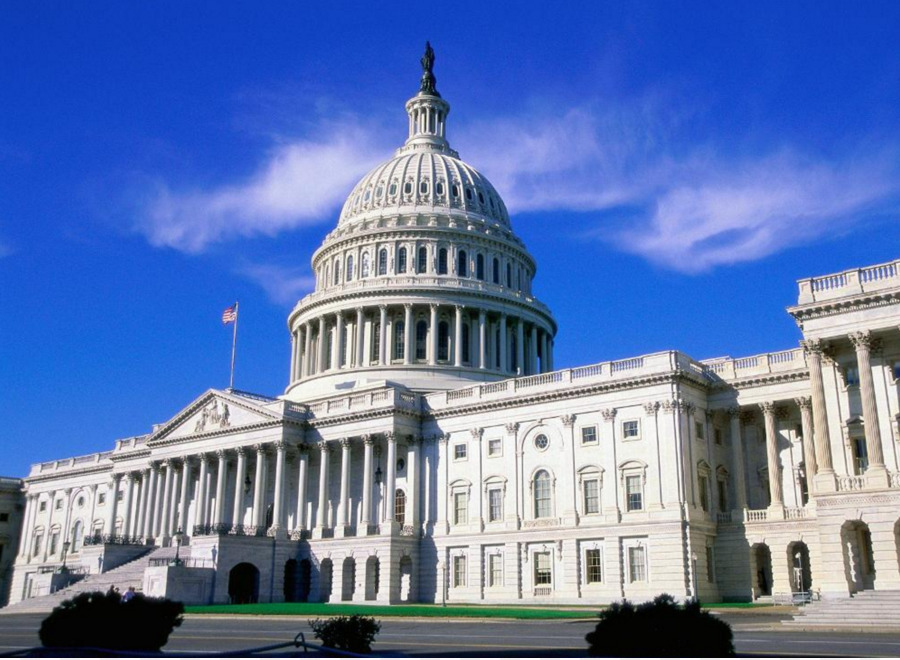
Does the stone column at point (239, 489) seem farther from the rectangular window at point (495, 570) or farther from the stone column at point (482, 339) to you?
the stone column at point (482, 339)

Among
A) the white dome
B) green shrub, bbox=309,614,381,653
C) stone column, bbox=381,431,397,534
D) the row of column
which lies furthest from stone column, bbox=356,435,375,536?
green shrub, bbox=309,614,381,653

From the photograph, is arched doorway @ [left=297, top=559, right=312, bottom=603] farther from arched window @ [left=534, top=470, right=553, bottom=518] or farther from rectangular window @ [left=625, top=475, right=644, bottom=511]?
rectangular window @ [left=625, top=475, right=644, bottom=511]

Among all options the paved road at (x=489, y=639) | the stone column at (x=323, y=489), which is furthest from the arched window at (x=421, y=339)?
the paved road at (x=489, y=639)

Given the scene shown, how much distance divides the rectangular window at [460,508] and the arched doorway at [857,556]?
3130cm

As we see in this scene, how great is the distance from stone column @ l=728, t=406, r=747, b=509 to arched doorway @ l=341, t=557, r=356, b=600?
95.6 ft

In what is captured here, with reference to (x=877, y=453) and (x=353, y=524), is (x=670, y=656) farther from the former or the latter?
(x=353, y=524)

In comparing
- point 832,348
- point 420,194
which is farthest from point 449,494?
point 420,194

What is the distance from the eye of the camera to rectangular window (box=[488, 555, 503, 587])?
68375mm

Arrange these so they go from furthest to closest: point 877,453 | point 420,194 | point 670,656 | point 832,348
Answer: point 420,194
point 832,348
point 877,453
point 670,656

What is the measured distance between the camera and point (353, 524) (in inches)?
3031

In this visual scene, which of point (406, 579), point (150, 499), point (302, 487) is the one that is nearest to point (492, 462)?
point (406, 579)

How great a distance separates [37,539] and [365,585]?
2286 inches

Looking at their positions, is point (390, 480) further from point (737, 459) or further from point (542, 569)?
point (737, 459)

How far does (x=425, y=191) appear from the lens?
104750 mm
